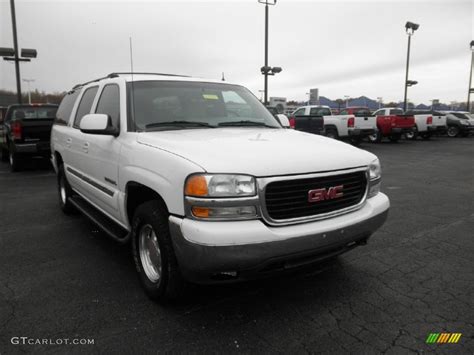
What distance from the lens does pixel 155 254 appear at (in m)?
3.09

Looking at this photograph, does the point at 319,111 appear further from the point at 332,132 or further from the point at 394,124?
the point at 394,124

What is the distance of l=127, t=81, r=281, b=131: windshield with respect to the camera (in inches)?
139

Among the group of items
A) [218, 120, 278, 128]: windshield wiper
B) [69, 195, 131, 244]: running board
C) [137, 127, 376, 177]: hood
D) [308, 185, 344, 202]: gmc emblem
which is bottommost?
[69, 195, 131, 244]: running board

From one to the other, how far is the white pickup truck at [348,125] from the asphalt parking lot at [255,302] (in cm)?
1234

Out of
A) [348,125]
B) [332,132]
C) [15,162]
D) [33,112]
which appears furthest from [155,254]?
[332,132]

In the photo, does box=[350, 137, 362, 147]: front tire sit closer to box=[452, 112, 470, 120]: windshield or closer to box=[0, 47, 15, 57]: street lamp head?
box=[452, 112, 470, 120]: windshield

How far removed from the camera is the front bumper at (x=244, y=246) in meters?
2.34

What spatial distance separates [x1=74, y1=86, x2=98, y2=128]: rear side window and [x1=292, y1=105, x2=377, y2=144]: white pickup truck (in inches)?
539

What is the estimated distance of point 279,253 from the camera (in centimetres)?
244

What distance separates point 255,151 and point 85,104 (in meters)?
3.00

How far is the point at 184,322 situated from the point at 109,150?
70.1 inches

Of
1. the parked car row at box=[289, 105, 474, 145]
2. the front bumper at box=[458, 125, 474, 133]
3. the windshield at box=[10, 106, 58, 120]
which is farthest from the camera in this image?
the front bumper at box=[458, 125, 474, 133]
